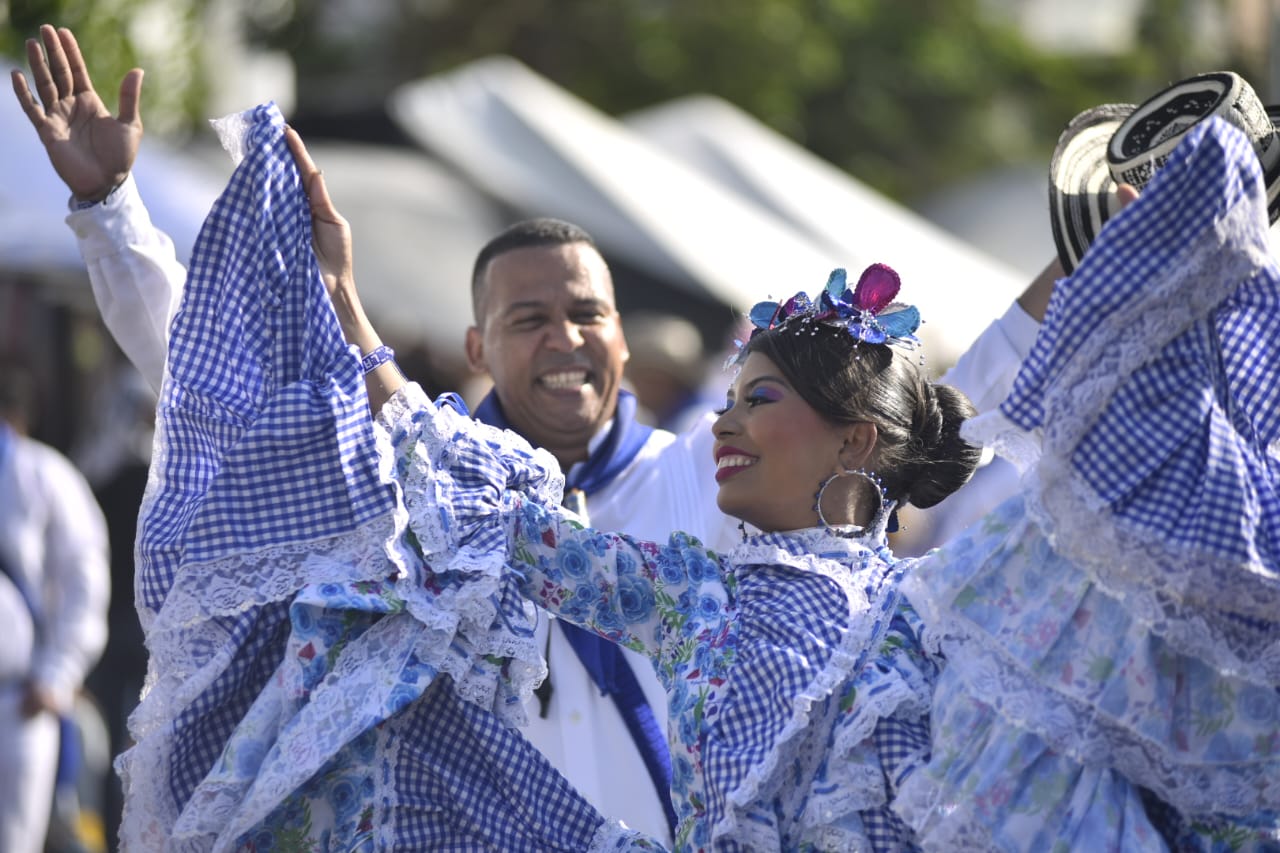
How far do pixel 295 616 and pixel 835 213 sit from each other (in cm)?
1222

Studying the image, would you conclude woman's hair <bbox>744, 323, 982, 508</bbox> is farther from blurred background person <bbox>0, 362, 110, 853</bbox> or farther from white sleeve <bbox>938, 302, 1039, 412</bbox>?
blurred background person <bbox>0, 362, 110, 853</bbox>

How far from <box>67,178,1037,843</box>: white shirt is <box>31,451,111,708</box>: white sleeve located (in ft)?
11.0

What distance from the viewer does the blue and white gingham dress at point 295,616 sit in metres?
3.05

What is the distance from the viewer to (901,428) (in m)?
3.27

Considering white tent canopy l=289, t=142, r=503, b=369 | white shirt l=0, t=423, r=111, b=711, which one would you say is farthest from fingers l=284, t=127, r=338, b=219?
white tent canopy l=289, t=142, r=503, b=369

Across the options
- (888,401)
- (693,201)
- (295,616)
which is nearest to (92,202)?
(295,616)

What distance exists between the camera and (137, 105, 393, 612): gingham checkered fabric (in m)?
3.06

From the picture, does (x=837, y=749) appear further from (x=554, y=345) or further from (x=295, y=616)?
(x=554, y=345)

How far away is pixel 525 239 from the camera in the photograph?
14.3 feet

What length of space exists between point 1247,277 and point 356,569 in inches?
58.4

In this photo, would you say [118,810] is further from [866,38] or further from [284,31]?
[866,38]

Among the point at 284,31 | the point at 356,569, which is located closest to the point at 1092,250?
the point at 356,569

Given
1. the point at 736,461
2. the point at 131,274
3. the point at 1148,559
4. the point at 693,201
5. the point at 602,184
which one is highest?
the point at 1148,559

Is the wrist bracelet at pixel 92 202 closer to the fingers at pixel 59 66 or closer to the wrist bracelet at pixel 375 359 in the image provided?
the fingers at pixel 59 66
